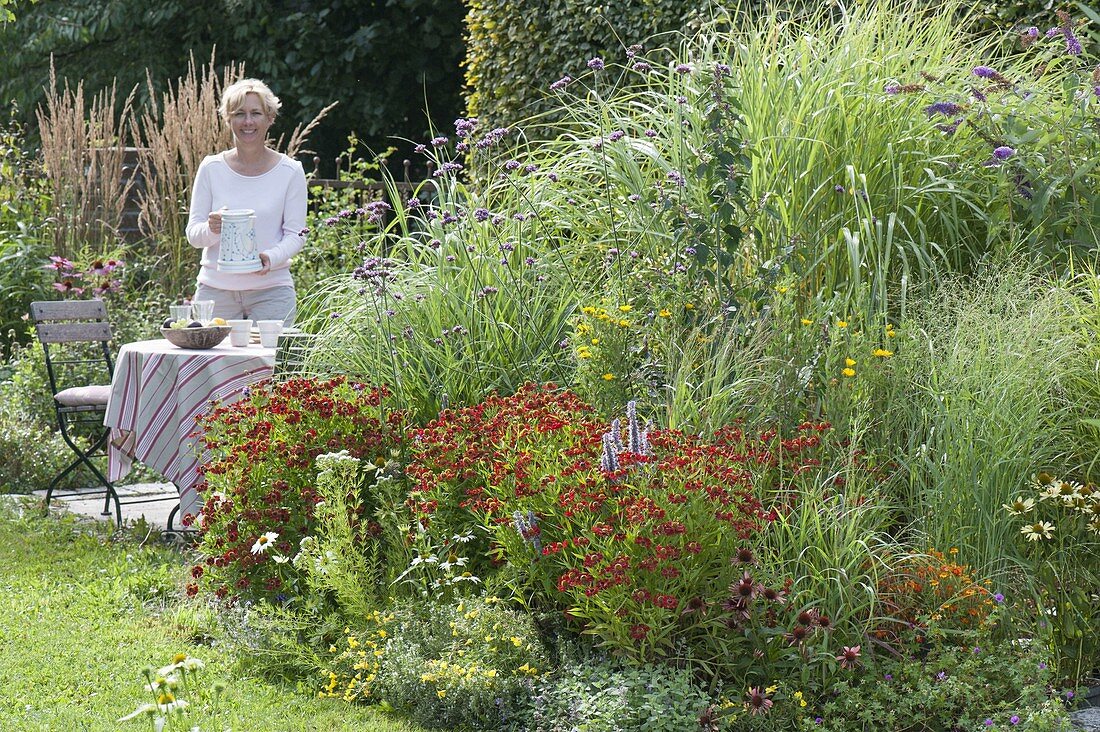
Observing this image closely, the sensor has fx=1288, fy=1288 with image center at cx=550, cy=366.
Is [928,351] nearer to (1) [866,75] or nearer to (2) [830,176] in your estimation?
(2) [830,176]

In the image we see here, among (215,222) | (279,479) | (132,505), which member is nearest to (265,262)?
(215,222)

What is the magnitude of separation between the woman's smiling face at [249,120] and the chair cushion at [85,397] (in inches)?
56.8

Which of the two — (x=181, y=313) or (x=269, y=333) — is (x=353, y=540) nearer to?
(x=269, y=333)

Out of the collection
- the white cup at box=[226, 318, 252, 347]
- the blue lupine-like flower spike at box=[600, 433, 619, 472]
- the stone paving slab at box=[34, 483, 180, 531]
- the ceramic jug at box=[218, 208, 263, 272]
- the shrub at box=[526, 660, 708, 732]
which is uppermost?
the ceramic jug at box=[218, 208, 263, 272]

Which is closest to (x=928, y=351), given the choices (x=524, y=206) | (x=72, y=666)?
(x=524, y=206)

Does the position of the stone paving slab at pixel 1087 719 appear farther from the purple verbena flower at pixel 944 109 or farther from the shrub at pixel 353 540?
the purple verbena flower at pixel 944 109

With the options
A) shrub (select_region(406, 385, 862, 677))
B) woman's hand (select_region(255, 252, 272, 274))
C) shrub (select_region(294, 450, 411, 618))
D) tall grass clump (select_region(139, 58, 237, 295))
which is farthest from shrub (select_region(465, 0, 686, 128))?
shrub (select_region(406, 385, 862, 677))

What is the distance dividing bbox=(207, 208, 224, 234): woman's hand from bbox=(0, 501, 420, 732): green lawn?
154cm

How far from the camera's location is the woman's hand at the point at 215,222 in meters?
6.20

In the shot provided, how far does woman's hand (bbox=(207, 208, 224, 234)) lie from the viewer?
6203 millimetres

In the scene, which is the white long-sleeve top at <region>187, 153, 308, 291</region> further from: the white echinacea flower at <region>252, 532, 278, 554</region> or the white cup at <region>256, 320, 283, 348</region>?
the white echinacea flower at <region>252, 532, 278, 554</region>

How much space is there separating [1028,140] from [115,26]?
13.3 metres

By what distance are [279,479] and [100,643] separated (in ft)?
2.65

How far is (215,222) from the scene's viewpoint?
623 cm
